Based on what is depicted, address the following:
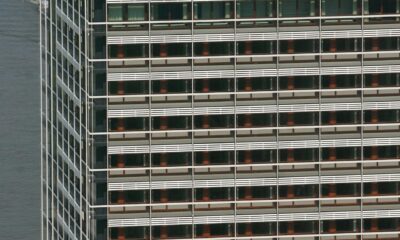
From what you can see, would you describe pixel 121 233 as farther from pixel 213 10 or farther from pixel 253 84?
pixel 213 10

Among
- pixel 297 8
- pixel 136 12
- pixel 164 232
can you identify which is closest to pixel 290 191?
pixel 164 232

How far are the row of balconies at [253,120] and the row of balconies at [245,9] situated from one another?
17.0ft

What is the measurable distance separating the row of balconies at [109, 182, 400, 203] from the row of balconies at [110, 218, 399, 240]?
138 cm

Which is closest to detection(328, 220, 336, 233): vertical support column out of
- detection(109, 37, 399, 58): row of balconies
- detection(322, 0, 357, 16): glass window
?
detection(109, 37, 399, 58): row of balconies

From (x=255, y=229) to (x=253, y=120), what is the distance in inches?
225

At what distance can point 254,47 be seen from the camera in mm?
118562

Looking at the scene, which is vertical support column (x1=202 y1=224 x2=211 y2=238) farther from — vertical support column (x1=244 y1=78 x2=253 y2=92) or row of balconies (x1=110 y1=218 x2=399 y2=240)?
vertical support column (x1=244 y1=78 x2=253 y2=92)

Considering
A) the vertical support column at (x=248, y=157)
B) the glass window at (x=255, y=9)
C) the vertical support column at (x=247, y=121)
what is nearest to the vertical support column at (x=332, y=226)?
the vertical support column at (x=248, y=157)

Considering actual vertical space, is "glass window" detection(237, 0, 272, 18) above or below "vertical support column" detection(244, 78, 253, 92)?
above

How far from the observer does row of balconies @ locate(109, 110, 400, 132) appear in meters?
119

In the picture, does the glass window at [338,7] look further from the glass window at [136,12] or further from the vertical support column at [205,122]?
the glass window at [136,12]

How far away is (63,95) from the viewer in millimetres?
129500

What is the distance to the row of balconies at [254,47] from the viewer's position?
117438 millimetres
